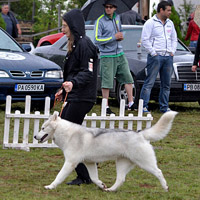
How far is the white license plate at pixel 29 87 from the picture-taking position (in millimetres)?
10928

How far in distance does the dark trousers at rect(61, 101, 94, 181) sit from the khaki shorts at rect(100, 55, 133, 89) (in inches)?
188

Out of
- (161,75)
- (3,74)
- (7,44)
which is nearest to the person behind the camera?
(3,74)

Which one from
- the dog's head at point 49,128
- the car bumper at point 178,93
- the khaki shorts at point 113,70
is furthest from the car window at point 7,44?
the dog's head at point 49,128

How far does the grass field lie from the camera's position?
585cm

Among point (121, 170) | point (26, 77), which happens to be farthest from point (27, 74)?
point (121, 170)

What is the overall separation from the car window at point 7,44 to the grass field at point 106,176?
3.19 metres

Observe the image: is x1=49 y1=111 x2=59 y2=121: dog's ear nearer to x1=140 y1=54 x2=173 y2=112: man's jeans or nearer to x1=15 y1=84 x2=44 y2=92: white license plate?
x1=15 y1=84 x2=44 y2=92: white license plate

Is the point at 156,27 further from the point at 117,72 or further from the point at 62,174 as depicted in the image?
the point at 62,174

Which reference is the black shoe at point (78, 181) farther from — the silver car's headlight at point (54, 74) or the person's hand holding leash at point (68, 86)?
the silver car's headlight at point (54, 74)

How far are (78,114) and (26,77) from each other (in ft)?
15.9

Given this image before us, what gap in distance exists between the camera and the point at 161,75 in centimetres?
1152

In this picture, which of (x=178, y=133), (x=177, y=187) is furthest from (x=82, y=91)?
(x=178, y=133)

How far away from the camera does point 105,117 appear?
840 centimetres

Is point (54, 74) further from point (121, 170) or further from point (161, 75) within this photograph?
point (121, 170)
